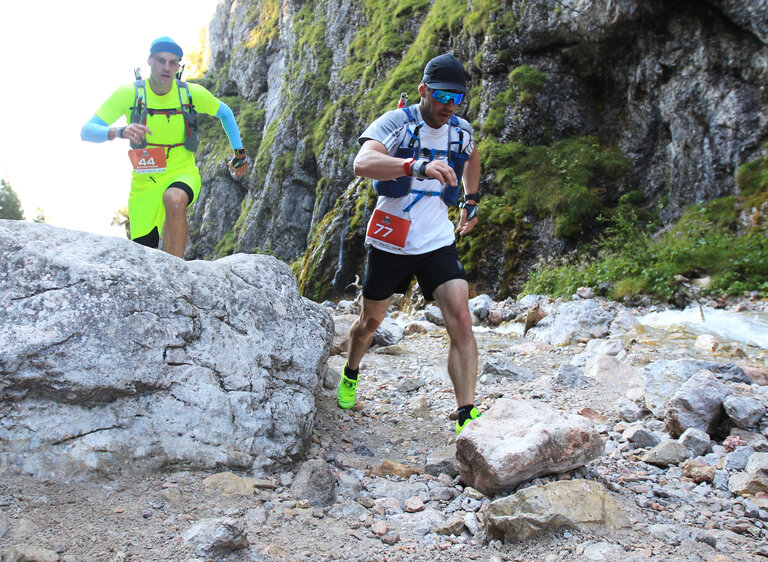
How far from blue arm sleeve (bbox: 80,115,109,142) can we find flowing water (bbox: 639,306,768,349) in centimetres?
754

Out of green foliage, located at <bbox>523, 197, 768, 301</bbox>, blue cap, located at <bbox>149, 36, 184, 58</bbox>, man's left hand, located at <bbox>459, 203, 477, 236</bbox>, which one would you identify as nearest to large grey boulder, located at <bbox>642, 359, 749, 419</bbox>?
man's left hand, located at <bbox>459, 203, 477, 236</bbox>

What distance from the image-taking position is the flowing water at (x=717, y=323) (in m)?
7.12

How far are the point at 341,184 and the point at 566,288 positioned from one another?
19488 mm

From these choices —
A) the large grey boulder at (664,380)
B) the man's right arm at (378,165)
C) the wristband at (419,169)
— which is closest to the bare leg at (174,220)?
the man's right arm at (378,165)

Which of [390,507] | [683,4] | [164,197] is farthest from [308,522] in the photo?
[683,4]

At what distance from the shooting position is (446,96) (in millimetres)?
3748

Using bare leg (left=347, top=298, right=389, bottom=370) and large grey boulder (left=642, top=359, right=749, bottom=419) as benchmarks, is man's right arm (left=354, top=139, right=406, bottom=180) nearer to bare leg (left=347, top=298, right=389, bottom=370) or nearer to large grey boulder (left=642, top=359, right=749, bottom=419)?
bare leg (left=347, top=298, right=389, bottom=370)

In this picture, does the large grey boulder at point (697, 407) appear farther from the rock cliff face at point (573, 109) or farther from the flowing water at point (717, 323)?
the rock cliff face at point (573, 109)

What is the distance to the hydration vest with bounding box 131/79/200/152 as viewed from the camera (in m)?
5.00

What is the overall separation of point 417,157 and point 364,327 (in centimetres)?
140

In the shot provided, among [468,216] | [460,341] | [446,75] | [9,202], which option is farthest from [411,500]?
[9,202]

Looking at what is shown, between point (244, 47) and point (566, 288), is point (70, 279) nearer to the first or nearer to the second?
point (566, 288)

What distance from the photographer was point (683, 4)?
12781 mm

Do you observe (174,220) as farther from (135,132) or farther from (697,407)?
(697,407)
